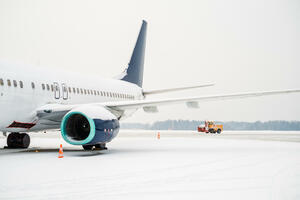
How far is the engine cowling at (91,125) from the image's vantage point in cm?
1036

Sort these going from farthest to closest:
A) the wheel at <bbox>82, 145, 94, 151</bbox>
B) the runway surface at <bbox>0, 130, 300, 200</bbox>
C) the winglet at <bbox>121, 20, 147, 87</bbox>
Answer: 1. the winglet at <bbox>121, 20, 147, 87</bbox>
2. the wheel at <bbox>82, 145, 94, 151</bbox>
3. the runway surface at <bbox>0, 130, 300, 200</bbox>

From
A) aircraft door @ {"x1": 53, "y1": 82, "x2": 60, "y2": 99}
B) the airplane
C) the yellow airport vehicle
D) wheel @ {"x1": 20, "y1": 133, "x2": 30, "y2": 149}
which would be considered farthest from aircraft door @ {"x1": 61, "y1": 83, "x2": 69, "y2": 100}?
the yellow airport vehicle

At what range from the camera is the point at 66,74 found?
1395cm

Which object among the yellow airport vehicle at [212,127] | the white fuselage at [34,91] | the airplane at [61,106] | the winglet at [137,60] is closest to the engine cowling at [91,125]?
the airplane at [61,106]

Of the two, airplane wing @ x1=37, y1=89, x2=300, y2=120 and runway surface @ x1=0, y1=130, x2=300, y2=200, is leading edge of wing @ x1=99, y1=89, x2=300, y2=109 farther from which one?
runway surface @ x1=0, y1=130, x2=300, y2=200

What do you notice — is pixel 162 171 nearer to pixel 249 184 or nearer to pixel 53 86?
pixel 249 184

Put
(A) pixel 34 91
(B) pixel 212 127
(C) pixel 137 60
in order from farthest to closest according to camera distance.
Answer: (B) pixel 212 127, (C) pixel 137 60, (A) pixel 34 91

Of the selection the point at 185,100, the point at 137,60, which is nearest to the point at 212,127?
the point at 137,60

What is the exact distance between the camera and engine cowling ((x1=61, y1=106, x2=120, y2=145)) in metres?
10.4

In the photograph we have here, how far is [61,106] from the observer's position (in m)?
11.8

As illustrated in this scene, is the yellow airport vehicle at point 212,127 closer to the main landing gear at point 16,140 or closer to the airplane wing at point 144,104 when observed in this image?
the airplane wing at point 144,104

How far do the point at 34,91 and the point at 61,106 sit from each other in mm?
950

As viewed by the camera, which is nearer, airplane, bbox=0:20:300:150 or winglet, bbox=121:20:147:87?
airplane, bbox=0:20:300:150

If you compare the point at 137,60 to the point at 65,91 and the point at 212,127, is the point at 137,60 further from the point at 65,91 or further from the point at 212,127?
the point at 212,127
